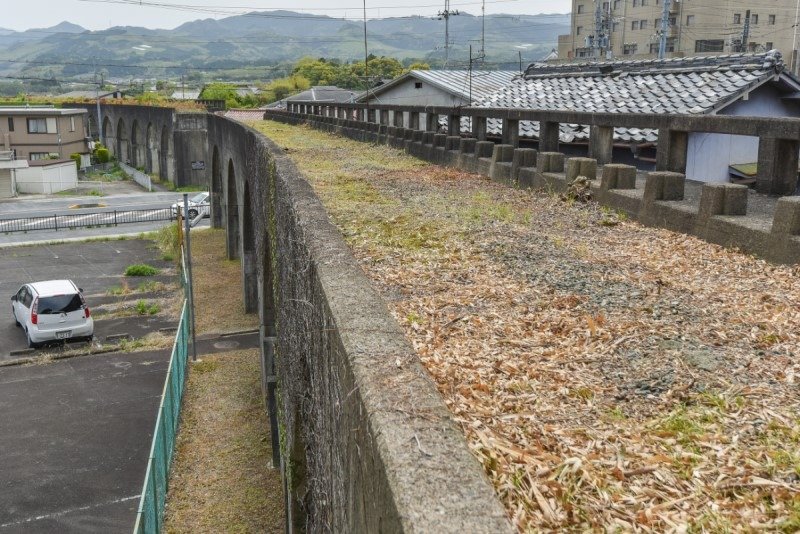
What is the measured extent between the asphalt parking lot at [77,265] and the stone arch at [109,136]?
42.8 m

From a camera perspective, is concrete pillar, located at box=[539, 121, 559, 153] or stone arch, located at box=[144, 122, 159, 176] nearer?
concrete pillar, located at box=[539, 121, 559, 153]

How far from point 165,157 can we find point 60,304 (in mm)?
40301

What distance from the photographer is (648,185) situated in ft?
23.7

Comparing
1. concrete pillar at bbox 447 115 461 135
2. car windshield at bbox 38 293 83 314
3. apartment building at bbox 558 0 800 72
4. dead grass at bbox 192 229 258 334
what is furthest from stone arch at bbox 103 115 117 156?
concrete pillar at bbox 447 115 461 135

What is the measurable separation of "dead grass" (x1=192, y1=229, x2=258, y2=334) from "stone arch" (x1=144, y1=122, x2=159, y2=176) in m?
25.8

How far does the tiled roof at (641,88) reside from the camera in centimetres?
1232

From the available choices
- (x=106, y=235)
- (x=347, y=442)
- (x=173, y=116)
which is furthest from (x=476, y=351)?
(x=173, y=116)

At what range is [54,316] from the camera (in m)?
19.5

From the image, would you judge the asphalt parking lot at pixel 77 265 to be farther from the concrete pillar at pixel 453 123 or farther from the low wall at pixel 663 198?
the low wall at pixel 663 198

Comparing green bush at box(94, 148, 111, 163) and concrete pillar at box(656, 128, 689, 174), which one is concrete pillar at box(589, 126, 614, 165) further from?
green bush at box(94, 148, 111, 163)

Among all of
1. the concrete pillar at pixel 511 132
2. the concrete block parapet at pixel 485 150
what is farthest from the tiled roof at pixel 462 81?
the concrete pillar at pixel 511 132

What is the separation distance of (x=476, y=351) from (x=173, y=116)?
51983 millimetres

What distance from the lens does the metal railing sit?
3781 cm

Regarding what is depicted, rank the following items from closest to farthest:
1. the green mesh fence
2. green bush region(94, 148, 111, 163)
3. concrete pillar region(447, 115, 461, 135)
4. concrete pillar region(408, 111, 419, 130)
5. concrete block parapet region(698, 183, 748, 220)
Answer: concrete block parapet region(698, 183, 748, 220), the green mesh fence, concrete pillar region(447, 115, 461, 135), concrete pillar region(408, 111, 419, 130), green bush region(94, 148, 111, 163)
